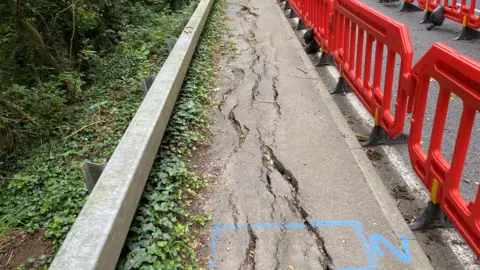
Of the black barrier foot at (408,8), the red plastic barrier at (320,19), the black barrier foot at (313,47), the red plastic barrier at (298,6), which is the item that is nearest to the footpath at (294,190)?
the red plastic barrier at (320,19)

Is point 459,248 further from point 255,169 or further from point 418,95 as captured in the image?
point 255,169

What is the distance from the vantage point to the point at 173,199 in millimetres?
2986

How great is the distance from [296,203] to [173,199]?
952mm

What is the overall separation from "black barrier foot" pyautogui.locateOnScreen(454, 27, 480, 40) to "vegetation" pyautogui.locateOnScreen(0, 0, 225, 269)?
452 cm

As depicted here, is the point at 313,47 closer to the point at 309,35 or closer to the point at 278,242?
the point at 309,35

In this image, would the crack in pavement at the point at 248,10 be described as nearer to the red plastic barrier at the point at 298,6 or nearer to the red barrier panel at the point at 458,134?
the red plastic barrier at the point at 298,6

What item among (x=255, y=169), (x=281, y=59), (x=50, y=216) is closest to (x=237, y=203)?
(x=255, y=169)

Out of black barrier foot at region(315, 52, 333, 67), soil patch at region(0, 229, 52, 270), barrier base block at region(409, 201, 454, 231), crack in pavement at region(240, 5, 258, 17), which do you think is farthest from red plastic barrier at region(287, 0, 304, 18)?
soil patch at region(0, 229, 52, 270)

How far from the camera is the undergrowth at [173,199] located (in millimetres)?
2422

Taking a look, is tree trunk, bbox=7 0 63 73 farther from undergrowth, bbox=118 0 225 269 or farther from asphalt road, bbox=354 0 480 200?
asphalt road, bbox=354 0 480 200

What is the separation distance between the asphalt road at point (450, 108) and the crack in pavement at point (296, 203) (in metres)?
1.14

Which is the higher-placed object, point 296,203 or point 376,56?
point 376,56

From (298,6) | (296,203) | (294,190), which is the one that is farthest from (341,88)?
(298,6)

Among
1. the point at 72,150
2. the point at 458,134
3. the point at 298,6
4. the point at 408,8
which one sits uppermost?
the point at 458,134
